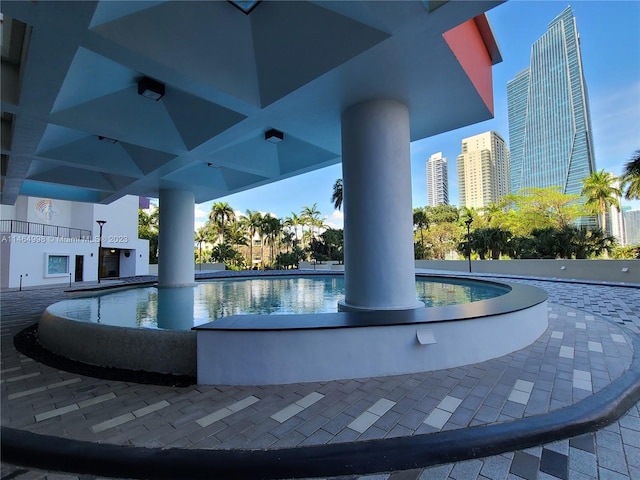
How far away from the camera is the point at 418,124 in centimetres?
604

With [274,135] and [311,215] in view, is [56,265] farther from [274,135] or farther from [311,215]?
[311,215]

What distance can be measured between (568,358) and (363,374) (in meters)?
2.72

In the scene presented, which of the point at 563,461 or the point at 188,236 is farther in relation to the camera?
the point at 188,236

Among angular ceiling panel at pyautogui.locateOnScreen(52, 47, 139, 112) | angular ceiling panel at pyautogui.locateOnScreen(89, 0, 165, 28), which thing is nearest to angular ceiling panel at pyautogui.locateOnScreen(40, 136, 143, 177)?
angular ceiling panel at pyautogui.locateOnScreen(52, 47, 139, 112)

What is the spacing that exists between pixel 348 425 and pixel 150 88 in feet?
18.6

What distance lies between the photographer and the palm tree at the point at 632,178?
1395 centimetres

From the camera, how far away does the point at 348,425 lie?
7.81 feet

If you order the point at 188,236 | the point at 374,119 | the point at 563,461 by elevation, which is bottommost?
the point at 563,461

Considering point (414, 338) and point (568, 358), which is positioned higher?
point (414, 338)

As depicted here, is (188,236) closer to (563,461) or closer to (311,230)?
(563,461)

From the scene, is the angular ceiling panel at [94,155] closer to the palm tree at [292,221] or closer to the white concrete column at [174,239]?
the white concrete column at [174,239]

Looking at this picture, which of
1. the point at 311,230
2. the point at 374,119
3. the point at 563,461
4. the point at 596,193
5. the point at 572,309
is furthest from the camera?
the point at 311,230

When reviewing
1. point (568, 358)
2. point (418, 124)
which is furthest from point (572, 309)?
point (418, 124)

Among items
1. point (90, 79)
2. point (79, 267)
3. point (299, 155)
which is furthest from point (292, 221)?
point (90, 79)
